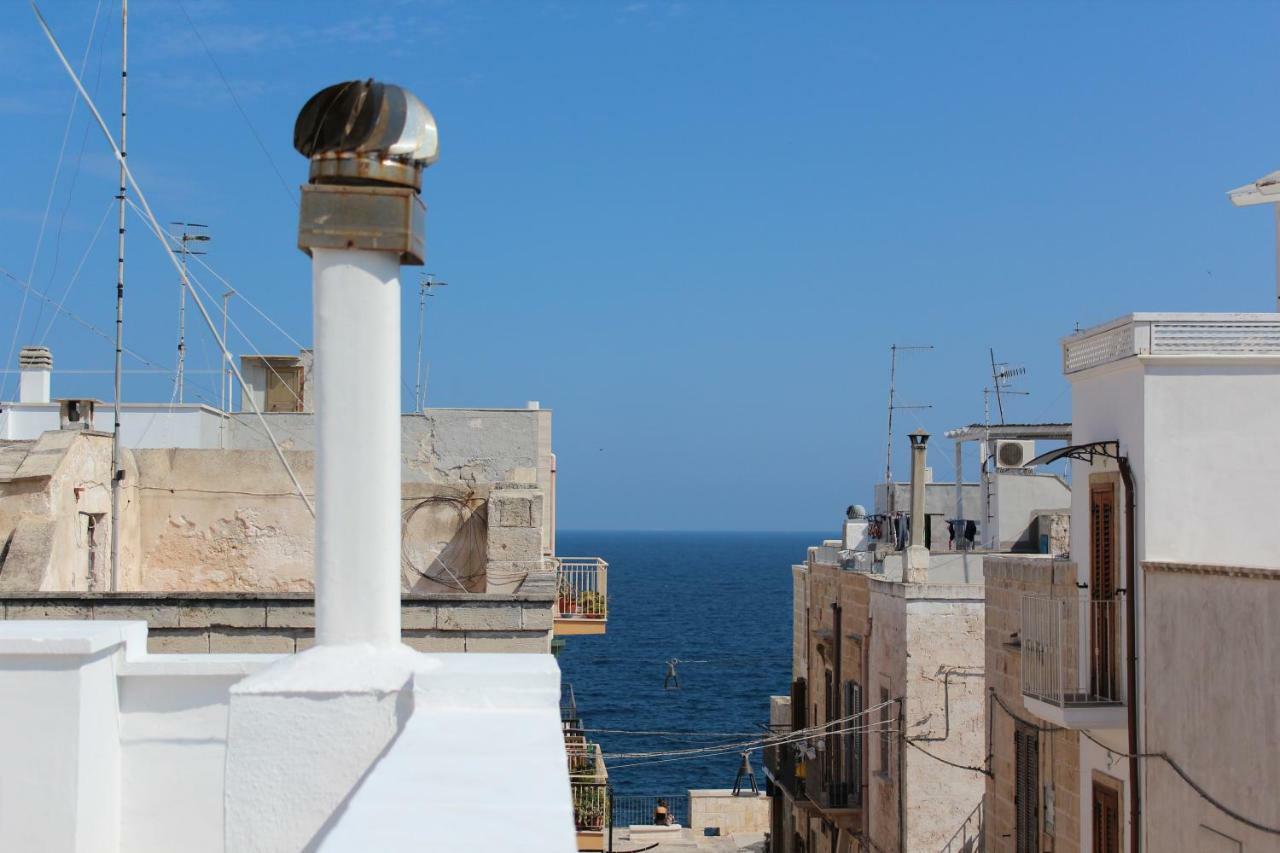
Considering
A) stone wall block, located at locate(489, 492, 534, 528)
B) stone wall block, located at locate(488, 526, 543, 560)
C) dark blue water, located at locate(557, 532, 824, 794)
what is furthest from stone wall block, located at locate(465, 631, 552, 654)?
dark blue water, located at locate(557, 532, 824, 794)

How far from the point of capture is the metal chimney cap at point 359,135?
15.6 ft

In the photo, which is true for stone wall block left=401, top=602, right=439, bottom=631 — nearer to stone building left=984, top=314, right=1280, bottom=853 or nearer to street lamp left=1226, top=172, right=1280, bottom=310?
stone building left=984, top=314, right=1280, bottom=853

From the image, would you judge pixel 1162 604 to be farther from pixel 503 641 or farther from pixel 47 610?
pixel 47 610

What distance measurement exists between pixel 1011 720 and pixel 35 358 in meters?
14.5

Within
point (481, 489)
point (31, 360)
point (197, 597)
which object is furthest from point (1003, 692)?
point (31, 360)

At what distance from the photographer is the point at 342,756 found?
4.25 m

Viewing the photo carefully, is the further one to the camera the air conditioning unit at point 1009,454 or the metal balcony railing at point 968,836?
the air conditioning unit at point 1009,454

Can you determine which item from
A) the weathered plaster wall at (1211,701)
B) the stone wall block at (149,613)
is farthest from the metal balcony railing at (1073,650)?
the stone wall block at (149,613)

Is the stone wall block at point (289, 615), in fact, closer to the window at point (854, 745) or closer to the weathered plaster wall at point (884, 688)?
the weathered plaster wall at point (884, 688)

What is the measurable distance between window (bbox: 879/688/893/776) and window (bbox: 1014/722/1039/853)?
12.8 ft

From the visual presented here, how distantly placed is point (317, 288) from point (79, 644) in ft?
4.99

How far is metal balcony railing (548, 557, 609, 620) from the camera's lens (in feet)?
53.3

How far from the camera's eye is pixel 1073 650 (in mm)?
13078

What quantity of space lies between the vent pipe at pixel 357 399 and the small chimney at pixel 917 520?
15246mm
